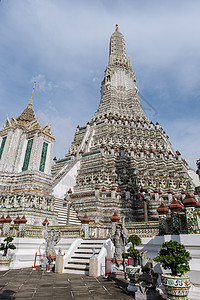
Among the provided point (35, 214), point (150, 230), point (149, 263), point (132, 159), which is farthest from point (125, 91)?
point (149, 263)

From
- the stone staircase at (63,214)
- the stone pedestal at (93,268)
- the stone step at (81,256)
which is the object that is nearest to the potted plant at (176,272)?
the stone pedestal at (93,268)

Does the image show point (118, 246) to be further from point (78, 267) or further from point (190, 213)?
point (190, 213)

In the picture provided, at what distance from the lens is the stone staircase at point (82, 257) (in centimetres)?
1019

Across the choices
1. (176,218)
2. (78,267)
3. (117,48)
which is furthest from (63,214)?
(117,48)

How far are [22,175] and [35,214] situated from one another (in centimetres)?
571

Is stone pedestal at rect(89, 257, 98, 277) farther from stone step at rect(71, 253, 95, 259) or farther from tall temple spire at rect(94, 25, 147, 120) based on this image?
tall temple spire at rect(94, 25, 147, 120)

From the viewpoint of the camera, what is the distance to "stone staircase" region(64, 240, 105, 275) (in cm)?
1019

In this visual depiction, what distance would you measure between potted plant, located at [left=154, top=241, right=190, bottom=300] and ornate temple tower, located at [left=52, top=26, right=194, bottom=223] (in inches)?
423

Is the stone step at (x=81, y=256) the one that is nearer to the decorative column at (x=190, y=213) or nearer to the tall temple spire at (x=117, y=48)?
the decorative column at (x=190, y=213)

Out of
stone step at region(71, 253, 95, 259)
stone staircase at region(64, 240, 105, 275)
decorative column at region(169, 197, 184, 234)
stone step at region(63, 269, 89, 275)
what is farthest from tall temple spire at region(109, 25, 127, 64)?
stone step at region(63, 269, 89, 275)

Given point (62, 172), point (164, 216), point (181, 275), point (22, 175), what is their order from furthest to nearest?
point (62, 172) → point (22, 175) → point (164, 216) → point (181, 275)

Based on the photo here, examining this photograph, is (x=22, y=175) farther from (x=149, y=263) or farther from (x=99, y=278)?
(x=149, y=263)

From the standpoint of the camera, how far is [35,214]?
1838cm

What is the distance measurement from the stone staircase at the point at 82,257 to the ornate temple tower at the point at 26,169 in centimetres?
771
